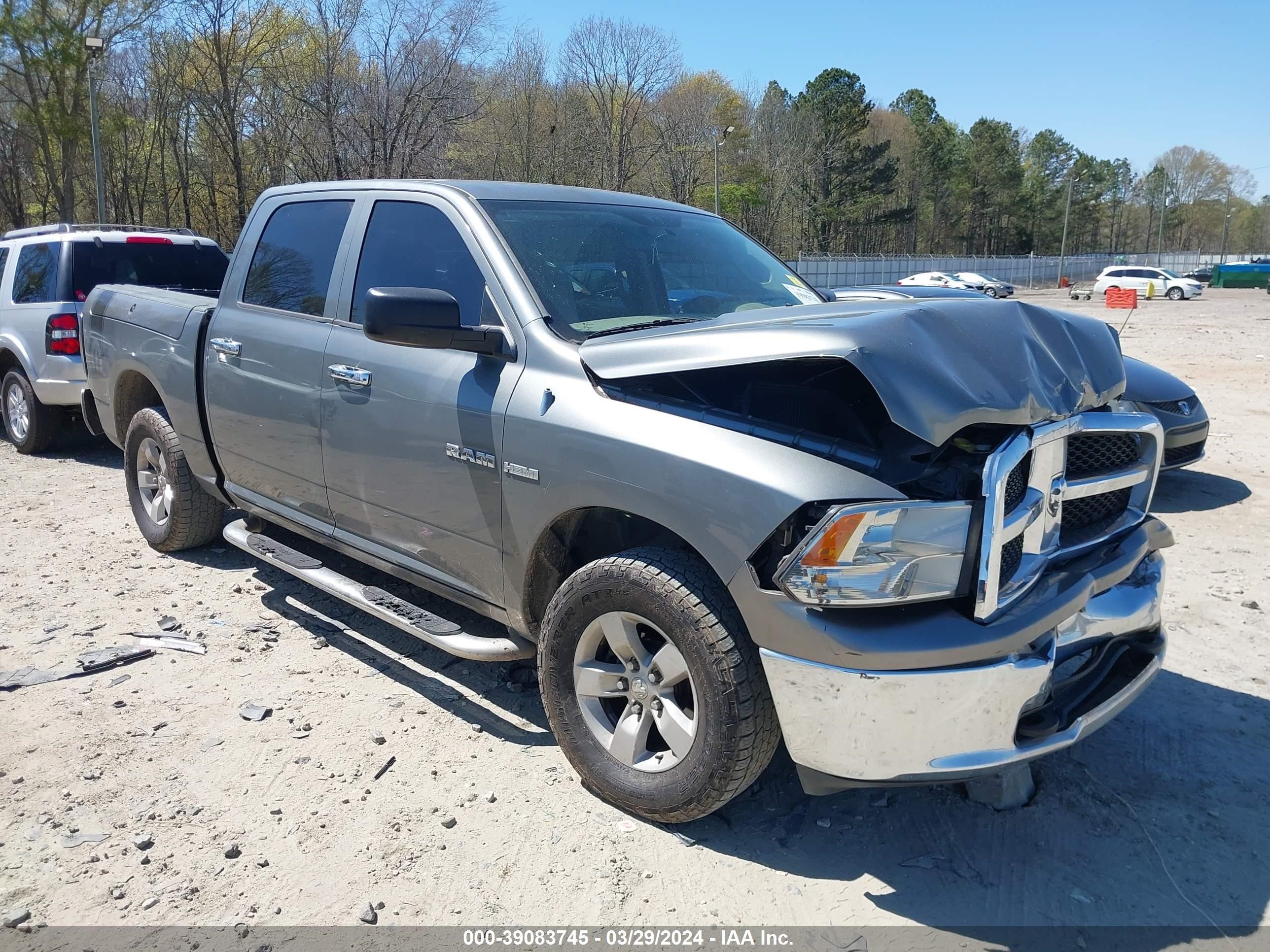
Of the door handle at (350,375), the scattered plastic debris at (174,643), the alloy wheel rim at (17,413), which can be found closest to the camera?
the door handle at (350,375)

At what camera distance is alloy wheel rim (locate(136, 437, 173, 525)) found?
5582 millimetres

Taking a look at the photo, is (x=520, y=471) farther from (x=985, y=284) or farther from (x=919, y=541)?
(x=985, y=284)

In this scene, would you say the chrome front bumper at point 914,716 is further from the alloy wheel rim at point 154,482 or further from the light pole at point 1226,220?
the light pole at point 1226,220

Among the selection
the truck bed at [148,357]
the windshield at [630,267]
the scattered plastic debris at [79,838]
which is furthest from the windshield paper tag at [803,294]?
the scattered plastic debris at [79,838]

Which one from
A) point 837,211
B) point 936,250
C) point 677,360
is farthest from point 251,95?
point 936,250

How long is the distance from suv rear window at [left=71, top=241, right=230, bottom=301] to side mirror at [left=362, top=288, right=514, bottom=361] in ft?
19.5

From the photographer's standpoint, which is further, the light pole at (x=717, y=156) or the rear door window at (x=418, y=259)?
the light pole at (x=717, y=156)

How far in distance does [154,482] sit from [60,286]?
3803mm

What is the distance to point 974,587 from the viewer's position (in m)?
2.47

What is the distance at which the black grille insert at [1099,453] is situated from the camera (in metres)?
3.05

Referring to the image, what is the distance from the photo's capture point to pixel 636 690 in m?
2.97

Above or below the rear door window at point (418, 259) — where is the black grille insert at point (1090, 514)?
below

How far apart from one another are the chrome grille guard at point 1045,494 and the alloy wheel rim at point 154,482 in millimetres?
4740

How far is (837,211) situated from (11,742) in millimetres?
69751
